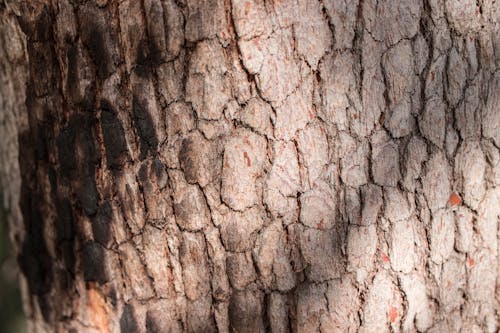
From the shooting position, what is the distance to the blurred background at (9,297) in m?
2.83

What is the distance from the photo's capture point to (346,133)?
1141 millimetres

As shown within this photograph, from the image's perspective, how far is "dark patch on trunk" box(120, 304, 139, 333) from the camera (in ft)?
4.30

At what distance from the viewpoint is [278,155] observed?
1.14 m

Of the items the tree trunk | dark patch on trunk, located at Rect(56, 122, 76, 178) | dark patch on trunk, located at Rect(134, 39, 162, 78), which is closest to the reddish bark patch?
the tree trunk

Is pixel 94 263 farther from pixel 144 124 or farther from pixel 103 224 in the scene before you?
pixel 144 124

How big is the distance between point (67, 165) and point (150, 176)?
0.83 feet

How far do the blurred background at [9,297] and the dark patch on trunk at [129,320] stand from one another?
1.61 metres

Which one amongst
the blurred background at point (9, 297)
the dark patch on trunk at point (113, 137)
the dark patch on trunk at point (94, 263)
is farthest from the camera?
the blurred background at point (9, 297)

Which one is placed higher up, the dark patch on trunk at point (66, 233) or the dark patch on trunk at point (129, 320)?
the dark patch on trunk at point (66, 233)

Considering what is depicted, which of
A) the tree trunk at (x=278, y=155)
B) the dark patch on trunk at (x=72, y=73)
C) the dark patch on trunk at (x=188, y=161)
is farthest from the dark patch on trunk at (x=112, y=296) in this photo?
the dark patch on trunk at (x=72, y=73)

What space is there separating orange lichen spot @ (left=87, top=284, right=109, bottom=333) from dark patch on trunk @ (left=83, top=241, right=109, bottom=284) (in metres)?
0.04

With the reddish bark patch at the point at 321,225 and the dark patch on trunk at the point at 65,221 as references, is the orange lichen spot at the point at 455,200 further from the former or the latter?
the dark patch on trunk at the point at 65,221

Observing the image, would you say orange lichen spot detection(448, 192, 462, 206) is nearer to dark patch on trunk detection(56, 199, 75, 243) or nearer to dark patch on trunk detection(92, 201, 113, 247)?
dark patch on trunk detection(92, 201, 113, 247)

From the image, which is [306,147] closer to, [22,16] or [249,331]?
[249,331]
